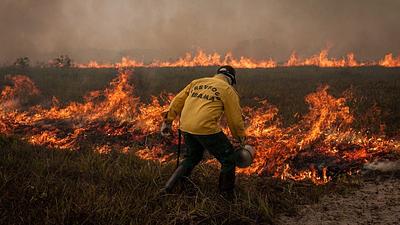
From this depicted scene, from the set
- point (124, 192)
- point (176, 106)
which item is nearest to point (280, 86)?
point (176, 106)

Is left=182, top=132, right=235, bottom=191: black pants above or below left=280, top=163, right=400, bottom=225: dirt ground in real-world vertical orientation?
above

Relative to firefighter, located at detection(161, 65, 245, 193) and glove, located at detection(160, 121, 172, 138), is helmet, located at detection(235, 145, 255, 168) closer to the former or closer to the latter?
firefighter, located at detection(161, 65, 245, 193)

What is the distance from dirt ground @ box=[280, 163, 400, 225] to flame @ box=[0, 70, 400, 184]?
0.86 meters

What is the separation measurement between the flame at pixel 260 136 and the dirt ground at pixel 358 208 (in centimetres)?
86

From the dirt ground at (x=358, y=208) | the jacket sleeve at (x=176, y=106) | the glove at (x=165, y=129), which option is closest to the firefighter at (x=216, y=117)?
the jacket sleeve at (x=176, y=106)

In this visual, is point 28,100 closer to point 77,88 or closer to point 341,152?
point 77,88

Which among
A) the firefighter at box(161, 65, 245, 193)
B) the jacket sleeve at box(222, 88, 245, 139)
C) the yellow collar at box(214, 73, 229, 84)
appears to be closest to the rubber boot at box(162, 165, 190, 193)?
the firefighter at box(161, 65, 245, 193)

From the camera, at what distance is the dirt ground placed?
521 centimetres

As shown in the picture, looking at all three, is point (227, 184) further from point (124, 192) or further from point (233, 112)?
point (124, 192)

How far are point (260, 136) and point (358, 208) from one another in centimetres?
763

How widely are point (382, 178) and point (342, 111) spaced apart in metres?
8.23

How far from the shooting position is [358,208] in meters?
5.72

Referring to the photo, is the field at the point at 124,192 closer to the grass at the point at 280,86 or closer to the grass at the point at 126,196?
the grass at the point at 126,196

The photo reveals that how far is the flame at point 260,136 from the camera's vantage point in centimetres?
988
